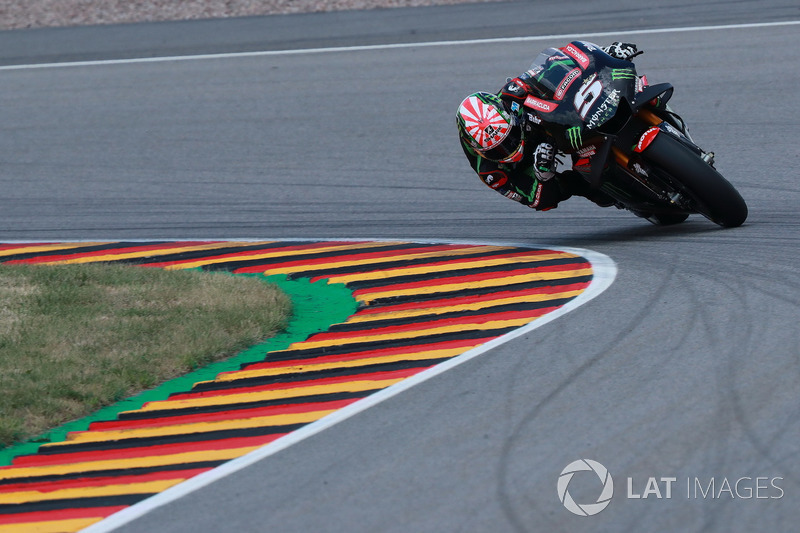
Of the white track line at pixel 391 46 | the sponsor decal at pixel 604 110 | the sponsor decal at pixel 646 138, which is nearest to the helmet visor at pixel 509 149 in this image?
the sponsor decal at pixel 604 110

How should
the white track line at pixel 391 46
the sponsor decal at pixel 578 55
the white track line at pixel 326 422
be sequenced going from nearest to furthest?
the white track line at pixel 326 422
the sponsor decal at pixel 578 55
the white track line at pixel 391 46

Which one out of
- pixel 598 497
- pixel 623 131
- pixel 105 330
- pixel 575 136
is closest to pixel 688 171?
pixel 623 131

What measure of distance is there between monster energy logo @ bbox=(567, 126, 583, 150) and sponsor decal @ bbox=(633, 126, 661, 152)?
41cm

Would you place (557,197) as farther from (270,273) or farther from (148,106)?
(148,106)

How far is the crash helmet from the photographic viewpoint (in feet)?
26.0

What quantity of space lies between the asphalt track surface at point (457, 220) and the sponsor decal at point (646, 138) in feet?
2.60

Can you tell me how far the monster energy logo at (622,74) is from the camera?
777cm

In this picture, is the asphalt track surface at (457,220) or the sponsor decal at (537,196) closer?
the asphalt track surface at (457,220)

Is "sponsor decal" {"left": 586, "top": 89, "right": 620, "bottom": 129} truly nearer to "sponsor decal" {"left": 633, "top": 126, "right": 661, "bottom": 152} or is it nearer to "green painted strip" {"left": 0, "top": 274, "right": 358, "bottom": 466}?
"sponsor decal" {"left": 633, "top": 126, "right": 661, "bottom": 152}

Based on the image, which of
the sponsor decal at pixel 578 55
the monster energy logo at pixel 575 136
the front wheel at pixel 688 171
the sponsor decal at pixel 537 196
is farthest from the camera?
the sponsor decal at pixel 537 196

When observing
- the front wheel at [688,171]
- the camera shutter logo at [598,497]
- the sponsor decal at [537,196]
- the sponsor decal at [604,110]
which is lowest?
the camera shutter logo at [598,497]

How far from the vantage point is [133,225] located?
10.4 m

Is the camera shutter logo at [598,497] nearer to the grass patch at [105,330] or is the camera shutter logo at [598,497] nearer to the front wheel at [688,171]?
the grass patch at [105,330]

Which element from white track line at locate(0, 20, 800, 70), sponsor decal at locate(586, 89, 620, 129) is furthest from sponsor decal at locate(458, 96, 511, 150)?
white track line at locate(0, 20, 800, 70)
